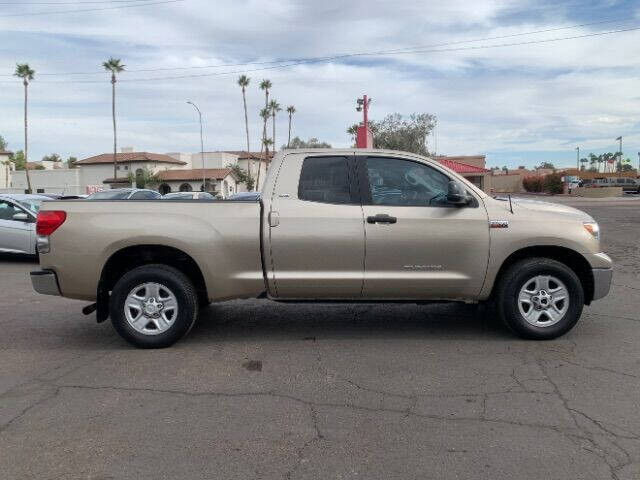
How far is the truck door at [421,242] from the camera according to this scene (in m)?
5.61

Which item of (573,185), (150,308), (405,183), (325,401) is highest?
(573,185)

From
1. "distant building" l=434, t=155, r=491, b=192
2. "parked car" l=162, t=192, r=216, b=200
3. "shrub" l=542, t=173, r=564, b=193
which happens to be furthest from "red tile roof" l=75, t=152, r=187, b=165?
"parked car" l=162, t=192, r=216, b=200

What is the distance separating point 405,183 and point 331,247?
1004 millimetres

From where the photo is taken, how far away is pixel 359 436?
375 cm

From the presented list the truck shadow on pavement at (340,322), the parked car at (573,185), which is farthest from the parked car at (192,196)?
the parked car at (573,185)

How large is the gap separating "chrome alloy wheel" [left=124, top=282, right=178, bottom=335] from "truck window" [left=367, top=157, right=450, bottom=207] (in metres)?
2.25

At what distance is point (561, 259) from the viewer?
5996mm

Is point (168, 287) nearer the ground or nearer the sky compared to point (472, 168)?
nearer the ground

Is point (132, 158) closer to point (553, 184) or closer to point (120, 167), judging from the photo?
point (120, 167)

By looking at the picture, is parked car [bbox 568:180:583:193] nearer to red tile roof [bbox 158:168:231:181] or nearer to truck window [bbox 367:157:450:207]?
red tile roof [bbox 158:168:231:181]

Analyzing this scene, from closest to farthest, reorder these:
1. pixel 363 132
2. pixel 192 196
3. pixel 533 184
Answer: pixel 192 196
pixel 363 132
pixel 533 184

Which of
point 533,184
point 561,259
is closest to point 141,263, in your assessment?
point 561,259

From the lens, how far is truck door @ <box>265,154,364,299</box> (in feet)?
18.4

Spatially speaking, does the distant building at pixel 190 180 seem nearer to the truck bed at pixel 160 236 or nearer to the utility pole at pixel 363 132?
the utility pole at pixel 363 132
